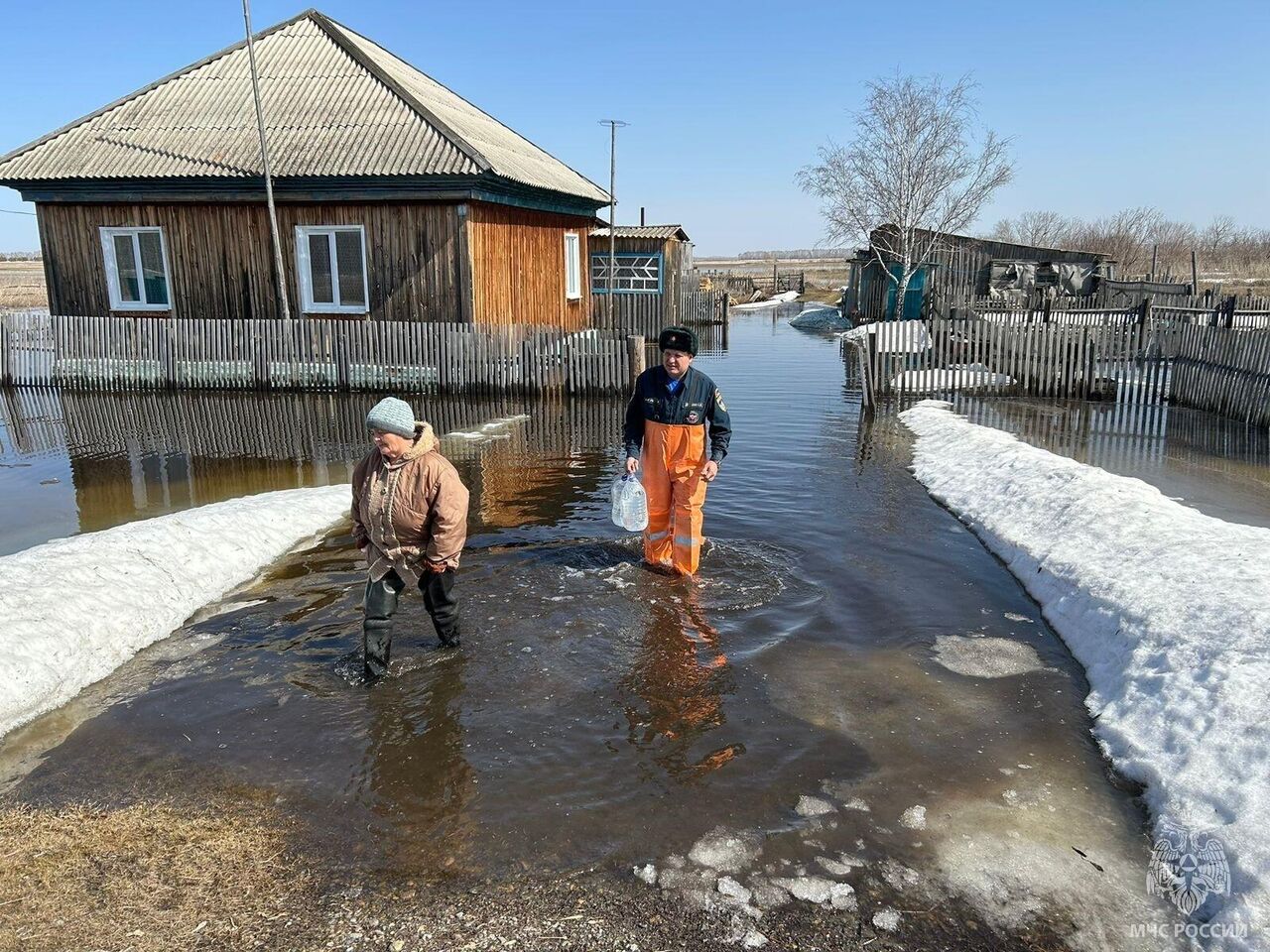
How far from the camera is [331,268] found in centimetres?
1692

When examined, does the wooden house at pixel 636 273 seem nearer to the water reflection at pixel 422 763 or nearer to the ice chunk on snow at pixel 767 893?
the water reflection at pixel 422 763

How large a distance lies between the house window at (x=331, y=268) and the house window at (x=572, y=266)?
18.4 feet

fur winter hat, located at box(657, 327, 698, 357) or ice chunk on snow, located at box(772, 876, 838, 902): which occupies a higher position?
fur winter hat, located at box(657, 327, 698, 357)

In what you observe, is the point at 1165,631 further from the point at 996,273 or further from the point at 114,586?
the point at 996,273

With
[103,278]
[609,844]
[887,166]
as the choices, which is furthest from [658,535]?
[887,166]

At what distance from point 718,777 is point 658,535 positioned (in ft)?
9.24

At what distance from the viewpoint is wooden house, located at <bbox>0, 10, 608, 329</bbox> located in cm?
1616

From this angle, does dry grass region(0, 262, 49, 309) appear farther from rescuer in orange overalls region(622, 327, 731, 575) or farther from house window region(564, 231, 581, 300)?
rescuer in orange overalls region(622, 327, 731, 575)

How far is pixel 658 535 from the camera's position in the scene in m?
6.74

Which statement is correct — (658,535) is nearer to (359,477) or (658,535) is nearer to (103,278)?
(359,477)

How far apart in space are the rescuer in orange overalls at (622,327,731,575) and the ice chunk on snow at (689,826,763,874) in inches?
Result: 112

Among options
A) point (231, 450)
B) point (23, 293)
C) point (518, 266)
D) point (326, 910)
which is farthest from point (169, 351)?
point (23, 293)

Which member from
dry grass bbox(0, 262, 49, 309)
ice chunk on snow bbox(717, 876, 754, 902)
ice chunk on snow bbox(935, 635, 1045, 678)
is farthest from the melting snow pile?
dry grass bbox(0, 262, 49, 309)

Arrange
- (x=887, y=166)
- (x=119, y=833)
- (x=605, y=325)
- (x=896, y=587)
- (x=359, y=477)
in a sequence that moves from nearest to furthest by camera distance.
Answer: (x=119, y=833) < (x=359, y=477) < (x=896, y=587) < (x=605, y=325) < (x=887, y=166)
